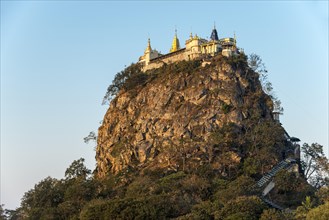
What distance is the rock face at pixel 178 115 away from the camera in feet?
239

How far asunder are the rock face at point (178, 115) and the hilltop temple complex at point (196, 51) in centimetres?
334

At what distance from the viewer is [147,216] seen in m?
52.6

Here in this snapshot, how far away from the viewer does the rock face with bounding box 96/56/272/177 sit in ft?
239

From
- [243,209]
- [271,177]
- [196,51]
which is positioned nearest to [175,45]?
[196,51]

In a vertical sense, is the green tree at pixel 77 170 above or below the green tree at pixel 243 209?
above

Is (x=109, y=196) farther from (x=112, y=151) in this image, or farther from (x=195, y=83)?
(x=195, y=83)

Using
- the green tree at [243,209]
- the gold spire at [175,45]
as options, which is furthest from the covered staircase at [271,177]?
the gold spire at [175,45]

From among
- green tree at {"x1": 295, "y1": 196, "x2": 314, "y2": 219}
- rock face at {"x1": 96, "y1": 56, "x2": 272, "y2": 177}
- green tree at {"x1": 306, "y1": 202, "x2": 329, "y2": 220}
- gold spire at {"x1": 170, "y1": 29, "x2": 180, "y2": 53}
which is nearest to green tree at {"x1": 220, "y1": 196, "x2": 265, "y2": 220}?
green tree at {"x1": 295, "y1": 196, "x2": 314, "y2": 219}

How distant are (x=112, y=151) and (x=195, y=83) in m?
14.5

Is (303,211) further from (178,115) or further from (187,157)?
(178,115)

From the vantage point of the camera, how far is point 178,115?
7644 cm

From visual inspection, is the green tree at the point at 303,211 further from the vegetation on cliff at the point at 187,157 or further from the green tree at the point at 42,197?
the green tree at the point at 42,197

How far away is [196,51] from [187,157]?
64.1 ft

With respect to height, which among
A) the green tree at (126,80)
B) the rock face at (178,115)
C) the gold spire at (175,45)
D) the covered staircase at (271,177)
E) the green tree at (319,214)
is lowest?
the green tree at (319,214)
